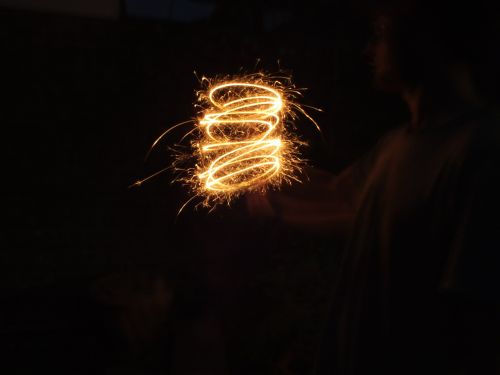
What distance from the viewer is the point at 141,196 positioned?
377cm

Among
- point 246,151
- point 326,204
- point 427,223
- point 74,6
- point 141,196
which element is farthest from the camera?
point 141,196

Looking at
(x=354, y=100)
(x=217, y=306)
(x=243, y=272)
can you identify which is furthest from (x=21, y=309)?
(x=354, y=100)

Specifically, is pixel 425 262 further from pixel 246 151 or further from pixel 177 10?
pixel 177 10

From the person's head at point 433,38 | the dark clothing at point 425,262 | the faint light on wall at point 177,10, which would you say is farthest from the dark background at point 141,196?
the person's head at point 433,38

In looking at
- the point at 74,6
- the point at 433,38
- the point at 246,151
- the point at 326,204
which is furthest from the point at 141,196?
the point at 433,38

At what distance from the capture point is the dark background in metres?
3.45

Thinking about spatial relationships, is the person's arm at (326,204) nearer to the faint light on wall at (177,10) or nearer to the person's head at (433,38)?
the person's head at (433,38)

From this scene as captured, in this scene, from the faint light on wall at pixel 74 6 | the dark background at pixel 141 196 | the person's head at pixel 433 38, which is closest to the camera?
the person's head at pixel 433 38

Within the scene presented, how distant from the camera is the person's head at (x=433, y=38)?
1397mm

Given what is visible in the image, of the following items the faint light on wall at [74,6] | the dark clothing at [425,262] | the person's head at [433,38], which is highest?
the faint light on wall at [74,6]

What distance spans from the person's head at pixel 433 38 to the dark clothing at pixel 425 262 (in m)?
0.21

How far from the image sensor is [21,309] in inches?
143

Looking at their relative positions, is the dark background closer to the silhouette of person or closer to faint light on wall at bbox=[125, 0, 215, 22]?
faint light on wall at bbox=[125, 0, 215, 22]

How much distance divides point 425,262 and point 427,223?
13 cm
